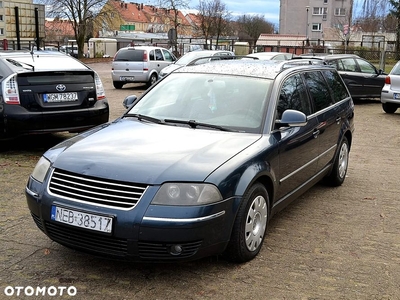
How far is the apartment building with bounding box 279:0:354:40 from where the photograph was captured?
8531 cm

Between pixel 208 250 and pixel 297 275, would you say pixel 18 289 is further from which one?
pixel 297 275

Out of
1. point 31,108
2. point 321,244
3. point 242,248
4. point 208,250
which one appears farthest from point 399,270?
point 31,108

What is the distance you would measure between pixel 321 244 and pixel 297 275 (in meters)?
0.75

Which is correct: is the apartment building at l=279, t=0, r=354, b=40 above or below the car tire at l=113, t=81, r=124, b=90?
above

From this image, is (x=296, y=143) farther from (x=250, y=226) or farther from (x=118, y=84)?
(x=118, y=84)

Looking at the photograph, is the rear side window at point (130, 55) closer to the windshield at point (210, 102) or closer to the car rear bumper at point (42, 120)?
the car rear bumper at point (42, 120)

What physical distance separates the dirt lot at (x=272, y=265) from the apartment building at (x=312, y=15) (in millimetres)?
83216

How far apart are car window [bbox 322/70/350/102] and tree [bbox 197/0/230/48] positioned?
146 feet

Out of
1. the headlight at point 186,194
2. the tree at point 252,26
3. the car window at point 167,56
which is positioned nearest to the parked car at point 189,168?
the headlight at point 186,194

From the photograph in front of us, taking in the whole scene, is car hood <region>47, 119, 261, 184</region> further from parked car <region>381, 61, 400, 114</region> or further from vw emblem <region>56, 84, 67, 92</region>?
parked car <region>381, 61, 400, 114</region>

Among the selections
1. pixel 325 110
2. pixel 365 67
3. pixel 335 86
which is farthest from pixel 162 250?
pixel 365 67

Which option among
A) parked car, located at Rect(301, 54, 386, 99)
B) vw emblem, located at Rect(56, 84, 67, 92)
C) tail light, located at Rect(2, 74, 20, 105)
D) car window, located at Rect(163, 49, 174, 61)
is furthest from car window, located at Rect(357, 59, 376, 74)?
tail light, located at Rect(2, 74, 20, 105)

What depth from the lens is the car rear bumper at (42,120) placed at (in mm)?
7160

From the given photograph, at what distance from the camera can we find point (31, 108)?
726 centimetres
